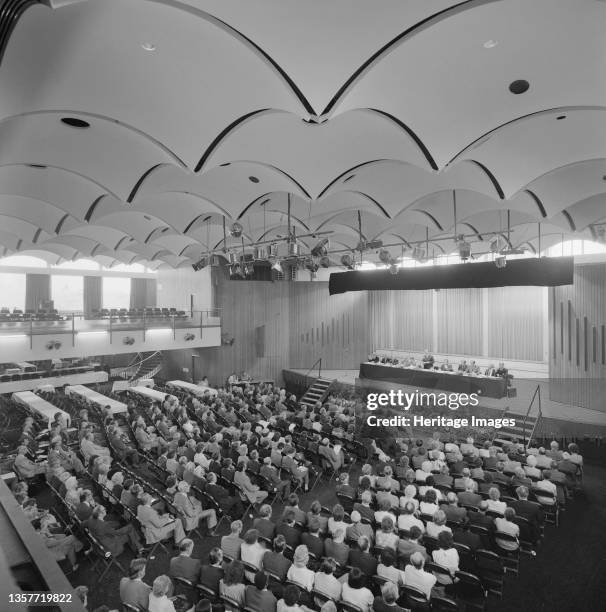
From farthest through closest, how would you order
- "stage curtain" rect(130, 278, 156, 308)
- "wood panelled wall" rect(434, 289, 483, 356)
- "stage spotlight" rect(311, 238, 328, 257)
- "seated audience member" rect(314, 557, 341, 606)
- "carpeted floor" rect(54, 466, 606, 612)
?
"stage curtain" rect(130, 278, 156, 308) < "wood panelled wall" rect(434, 289, 483, 356) < "stage spotlight" rect(311, 238, 328, 257) < "carpeted floor" rect(54, 466, 606, 612) < "seated audience member" rect(314, 557, 341, 606)

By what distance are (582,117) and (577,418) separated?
10.1 meters

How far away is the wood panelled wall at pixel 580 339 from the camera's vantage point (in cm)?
1489

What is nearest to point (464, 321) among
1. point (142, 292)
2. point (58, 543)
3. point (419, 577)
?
point (419, 577)

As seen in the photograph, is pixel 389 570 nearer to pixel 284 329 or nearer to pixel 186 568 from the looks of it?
pixel 186 568

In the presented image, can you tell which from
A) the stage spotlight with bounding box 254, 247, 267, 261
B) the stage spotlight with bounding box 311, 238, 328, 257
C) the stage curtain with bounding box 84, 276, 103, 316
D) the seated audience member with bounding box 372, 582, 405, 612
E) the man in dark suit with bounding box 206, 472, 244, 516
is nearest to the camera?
the seated audience member with bounding box 372, 582, 405, 612

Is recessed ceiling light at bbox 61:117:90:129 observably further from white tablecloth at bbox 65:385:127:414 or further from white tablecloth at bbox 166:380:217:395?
white tablecloth at bbox 166:380:217:395

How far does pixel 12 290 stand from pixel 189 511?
22.1m

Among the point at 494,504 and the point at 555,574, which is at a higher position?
the point at 494,504

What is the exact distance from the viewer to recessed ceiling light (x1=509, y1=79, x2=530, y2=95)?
611cm

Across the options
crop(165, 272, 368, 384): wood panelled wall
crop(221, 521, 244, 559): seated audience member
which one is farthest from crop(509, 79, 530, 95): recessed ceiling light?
crop(165, 272, 368, 384): wood panelled wall

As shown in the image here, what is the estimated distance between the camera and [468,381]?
16.4 m

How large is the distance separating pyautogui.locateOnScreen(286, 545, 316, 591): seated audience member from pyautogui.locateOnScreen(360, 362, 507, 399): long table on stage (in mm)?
12495

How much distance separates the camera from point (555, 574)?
658 cm

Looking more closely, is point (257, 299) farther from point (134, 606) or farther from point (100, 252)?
point (134, 606)
